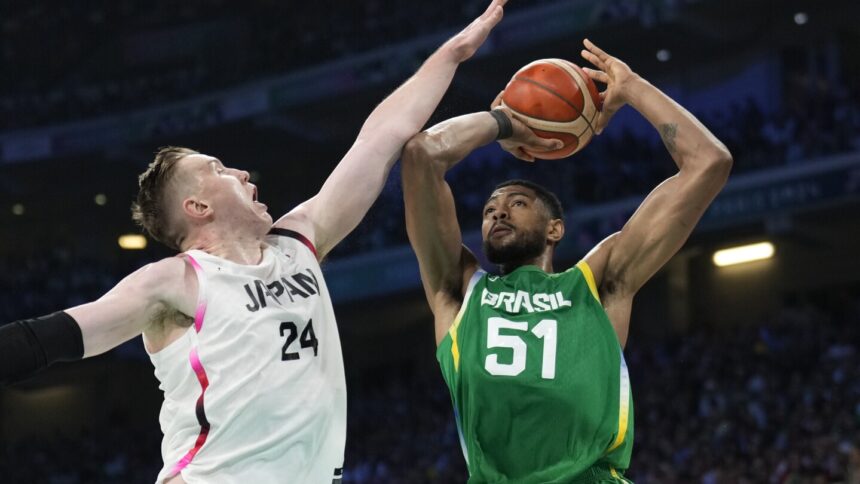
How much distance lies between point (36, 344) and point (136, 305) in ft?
1.10

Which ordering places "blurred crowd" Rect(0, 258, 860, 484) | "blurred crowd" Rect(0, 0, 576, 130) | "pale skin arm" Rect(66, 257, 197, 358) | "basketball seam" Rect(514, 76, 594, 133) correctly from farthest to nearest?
"blurred crowd" Rect(0, 0, 576, 130) < "blurred crowd" Rect(0, 258, 860, 484) < "basketball seam" Rect(514, 76, 594, 133) < "pale skin arm" Rect(66, 257, 197, 358)

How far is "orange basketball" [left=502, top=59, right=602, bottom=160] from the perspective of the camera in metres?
5.00

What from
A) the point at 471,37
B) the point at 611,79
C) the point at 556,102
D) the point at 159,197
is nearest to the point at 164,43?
the point at 611,79

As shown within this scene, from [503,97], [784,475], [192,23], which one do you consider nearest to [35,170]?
[192,23]

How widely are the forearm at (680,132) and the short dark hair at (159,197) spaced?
206 cm

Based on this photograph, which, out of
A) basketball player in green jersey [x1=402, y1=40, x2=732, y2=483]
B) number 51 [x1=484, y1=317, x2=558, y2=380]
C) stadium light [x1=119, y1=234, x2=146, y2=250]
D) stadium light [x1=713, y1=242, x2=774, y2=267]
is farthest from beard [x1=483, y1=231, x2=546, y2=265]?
stadium light [x1=119, y1=234, x2=146, y2=250]

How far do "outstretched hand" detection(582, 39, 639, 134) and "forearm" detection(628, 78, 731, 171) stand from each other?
36 mm

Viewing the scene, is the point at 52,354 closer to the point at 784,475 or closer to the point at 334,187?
the point at 334,187

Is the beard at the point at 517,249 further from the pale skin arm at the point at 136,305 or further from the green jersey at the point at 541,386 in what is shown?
the pale skin arm at the point at 136,305

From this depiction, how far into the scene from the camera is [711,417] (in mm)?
A: 15047

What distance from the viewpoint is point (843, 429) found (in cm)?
1321

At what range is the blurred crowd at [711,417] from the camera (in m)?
13.4

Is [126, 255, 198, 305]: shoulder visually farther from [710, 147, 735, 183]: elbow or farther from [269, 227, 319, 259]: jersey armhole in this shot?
[710, 147, 735, 183]: elbow

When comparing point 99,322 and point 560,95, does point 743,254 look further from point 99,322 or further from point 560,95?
point 99,322
